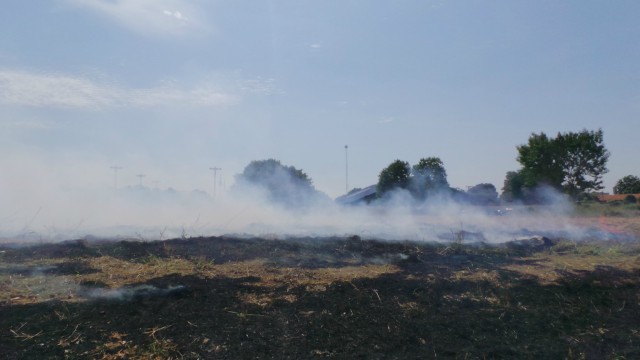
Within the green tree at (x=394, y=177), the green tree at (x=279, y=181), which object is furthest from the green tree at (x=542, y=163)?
the green tree at (x=279, y=181)

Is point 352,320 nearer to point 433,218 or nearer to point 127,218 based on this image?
point 127,218

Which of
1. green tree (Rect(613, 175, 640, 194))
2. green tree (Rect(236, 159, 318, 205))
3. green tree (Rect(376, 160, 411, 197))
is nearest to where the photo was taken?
green tree (Rect(236, 159, 318, 205))

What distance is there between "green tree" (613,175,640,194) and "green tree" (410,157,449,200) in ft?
122

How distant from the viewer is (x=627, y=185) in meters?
66.5

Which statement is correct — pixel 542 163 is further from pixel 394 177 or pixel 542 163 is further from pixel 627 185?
pixel 627 185

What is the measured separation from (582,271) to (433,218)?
16.7 metres

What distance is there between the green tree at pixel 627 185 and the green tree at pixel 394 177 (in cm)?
4084

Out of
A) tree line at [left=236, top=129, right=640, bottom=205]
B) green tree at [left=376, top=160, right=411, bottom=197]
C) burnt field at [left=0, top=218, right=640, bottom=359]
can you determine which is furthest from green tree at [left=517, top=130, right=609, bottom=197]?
burnt field at [left=0, top=218, right=640, bottom=359]

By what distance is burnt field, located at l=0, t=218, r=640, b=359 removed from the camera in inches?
212

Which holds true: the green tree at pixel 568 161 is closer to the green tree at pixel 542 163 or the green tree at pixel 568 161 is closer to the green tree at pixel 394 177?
the green tree at pixel 542 163

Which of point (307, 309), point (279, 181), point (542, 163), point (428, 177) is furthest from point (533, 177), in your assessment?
point (307, 309)

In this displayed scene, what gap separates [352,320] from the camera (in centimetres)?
603

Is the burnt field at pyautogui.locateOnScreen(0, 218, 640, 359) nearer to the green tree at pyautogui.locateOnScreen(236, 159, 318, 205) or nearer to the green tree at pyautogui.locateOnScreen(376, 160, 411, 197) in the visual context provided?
the green tree at pyautogui.locateOnScreen(236, 159, 318, 205)

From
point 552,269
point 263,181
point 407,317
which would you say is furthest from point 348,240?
point 263,181
